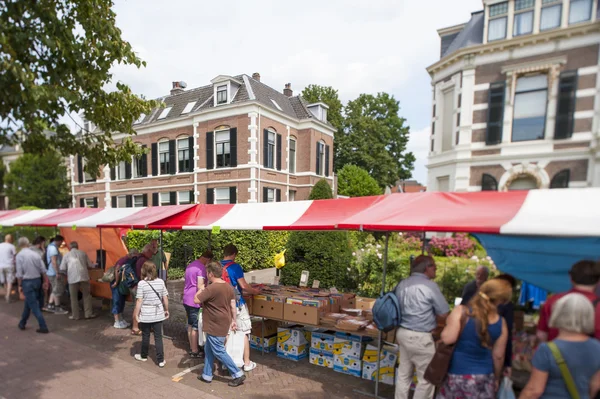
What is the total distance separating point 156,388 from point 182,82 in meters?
24.8

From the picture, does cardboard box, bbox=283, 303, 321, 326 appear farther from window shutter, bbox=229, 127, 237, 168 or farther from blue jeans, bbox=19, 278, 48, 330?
window shutter, bbox=229, 127, 237, 168

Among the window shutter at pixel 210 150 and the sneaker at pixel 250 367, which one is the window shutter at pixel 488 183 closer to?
the sneaker at pixel 250 367

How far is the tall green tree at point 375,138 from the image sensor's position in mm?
32156

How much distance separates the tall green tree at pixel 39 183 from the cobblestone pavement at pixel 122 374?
2781 cm

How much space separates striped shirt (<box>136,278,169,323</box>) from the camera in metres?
4.82

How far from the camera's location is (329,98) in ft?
109

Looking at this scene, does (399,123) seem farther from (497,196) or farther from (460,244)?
(497,196)

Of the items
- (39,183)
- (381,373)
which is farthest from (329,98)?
(381,373)

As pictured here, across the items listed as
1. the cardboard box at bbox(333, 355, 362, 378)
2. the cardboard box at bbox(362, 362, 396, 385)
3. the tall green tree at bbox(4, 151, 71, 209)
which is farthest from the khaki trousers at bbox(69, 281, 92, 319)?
the tall green tree at bbox(4, 151, 71, 209)

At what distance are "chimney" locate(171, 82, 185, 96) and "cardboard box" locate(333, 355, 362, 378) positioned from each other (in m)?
23.3

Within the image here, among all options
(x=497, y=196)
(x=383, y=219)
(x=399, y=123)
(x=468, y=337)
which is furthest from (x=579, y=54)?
(x=399, y=123)

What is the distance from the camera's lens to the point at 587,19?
11555 mm

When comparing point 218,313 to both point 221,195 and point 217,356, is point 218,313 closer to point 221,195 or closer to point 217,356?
point 217,356

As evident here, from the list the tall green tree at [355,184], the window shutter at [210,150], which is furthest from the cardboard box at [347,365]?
the tall green tree at [355,184]
